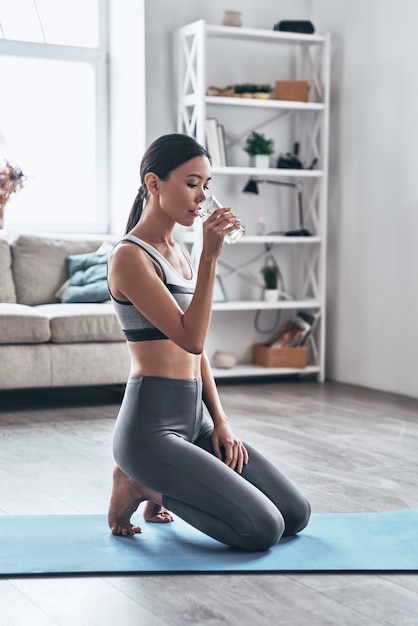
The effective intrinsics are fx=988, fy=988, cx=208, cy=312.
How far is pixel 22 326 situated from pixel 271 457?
1618 mm

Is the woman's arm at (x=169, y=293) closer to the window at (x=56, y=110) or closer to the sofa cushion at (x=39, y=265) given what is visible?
the sofa cushion at (x=39, y=265)

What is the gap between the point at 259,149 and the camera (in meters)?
5.71

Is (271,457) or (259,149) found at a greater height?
(259,149)

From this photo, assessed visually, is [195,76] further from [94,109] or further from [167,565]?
[167,565]

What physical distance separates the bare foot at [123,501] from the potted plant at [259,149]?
3435 millimetres

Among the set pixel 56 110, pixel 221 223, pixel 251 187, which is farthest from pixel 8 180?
pixel 221 223

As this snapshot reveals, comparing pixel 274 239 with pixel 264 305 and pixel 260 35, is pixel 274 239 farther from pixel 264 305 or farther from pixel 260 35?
pixel 260 35

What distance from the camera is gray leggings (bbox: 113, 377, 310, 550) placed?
2373 mm

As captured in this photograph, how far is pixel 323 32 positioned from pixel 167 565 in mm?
4492

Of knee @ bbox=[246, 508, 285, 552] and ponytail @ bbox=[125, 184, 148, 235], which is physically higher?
ponytail @ bbox=[125, 184, 148, 235]

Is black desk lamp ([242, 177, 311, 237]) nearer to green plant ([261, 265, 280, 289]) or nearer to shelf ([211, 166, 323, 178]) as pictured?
shelf ([211, 166, 323, 178])

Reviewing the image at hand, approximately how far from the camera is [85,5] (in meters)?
6.02

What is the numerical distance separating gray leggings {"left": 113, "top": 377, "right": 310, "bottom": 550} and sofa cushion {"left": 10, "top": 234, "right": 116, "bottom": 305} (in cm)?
291

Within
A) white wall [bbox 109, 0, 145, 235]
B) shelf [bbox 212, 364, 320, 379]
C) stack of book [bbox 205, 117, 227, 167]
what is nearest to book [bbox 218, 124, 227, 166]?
stack of book [bbox 205, 117, 227, 167]
